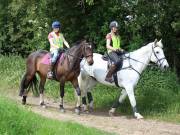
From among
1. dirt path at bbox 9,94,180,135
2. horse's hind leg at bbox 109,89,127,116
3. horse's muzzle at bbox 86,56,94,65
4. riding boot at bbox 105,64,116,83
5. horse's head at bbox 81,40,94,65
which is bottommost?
dirt path at bbox 9,94,180,135

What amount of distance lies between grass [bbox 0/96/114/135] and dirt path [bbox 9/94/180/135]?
1497mm

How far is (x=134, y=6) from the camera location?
59.4ft

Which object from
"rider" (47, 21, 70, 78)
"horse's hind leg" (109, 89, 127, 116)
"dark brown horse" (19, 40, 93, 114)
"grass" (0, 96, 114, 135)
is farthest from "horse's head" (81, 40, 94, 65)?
"grass" (0, 96, 114, 135)

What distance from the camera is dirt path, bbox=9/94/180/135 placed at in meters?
12.1

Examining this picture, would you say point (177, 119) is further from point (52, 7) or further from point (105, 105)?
point (52, 7)

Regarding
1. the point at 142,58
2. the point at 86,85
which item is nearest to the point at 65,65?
the point at 86,85

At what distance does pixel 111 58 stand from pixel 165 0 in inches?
177

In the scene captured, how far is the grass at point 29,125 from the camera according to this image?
941 centimetres

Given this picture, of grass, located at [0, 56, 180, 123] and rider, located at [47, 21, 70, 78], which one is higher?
rider, located at [47, 21, 70, 78]

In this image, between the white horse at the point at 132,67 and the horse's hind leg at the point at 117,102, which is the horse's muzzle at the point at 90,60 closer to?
the white horse at the point at 132,67

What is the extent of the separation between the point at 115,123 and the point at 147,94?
2984 mm

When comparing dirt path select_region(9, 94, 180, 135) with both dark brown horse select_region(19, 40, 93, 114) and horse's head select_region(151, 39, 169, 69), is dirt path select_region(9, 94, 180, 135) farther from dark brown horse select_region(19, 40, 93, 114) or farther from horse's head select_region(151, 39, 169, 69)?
horse's head select_region(151, 39, 169, 69)

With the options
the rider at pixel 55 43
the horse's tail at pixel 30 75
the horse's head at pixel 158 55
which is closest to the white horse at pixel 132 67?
the horse's head at pixel 158 55

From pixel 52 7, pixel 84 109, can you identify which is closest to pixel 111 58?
pixel 84 109
